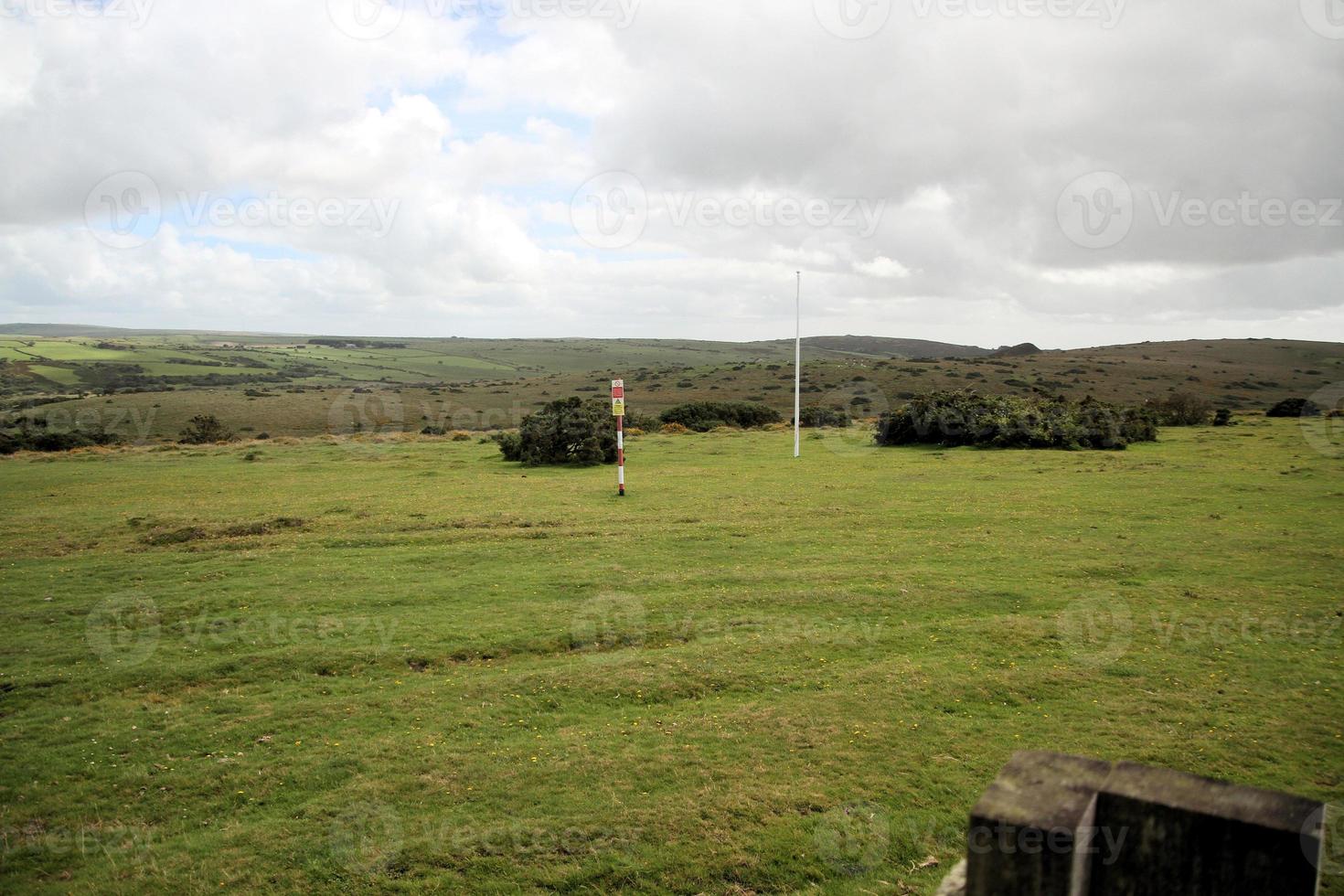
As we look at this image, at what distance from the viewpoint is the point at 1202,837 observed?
164cm

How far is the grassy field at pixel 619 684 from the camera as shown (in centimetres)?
570

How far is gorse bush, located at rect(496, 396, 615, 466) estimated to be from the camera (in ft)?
95.2

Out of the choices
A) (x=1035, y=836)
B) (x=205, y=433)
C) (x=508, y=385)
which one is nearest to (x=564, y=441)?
(x=205, y=433)

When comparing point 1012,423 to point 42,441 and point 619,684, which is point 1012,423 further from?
point 42,441

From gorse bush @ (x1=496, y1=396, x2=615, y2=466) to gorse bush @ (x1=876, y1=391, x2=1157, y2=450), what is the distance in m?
12.8

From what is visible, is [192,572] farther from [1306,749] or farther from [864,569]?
[1306,749]

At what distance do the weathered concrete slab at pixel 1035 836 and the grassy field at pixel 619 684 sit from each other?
3919 mm

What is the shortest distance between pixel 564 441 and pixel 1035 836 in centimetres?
2787

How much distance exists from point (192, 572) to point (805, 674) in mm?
10508

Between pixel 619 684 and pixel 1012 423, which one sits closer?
pixel 619 684

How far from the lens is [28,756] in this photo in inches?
277

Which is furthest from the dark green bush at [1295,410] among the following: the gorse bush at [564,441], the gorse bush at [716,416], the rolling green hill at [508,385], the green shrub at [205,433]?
the green shrub at [205,433]

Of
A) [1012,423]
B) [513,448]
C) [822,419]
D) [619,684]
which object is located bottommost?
[619,684]

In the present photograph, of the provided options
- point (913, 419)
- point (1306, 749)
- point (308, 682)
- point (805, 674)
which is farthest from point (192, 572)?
point (913, 419)
